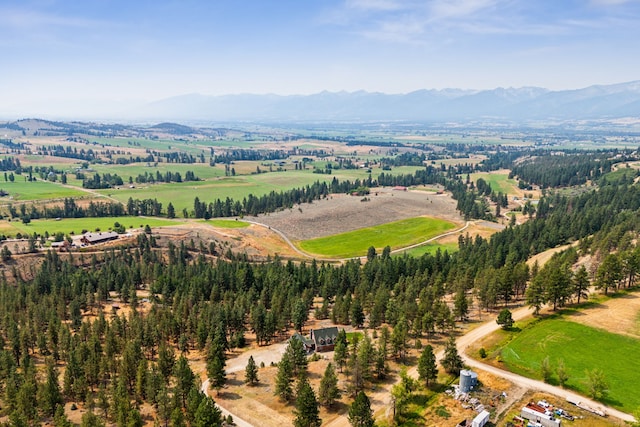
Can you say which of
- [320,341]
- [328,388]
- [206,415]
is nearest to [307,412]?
[328,388]

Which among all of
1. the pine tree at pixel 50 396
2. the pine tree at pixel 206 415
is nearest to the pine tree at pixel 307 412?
the pine tree at pixel 206 415

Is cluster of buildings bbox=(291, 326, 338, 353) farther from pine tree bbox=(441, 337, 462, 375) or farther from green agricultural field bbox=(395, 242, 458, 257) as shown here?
green agricultural field bbox=(395, 242, 458, 257)

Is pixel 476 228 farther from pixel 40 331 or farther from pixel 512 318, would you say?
pixel 40 331

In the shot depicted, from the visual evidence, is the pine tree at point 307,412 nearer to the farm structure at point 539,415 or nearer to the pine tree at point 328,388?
the pine tree at point 328,388

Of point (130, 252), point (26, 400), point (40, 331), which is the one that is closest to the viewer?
point (26, 400)

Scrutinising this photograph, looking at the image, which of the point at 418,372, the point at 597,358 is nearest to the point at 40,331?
the point at 418,372

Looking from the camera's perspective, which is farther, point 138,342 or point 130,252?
point 130,252
